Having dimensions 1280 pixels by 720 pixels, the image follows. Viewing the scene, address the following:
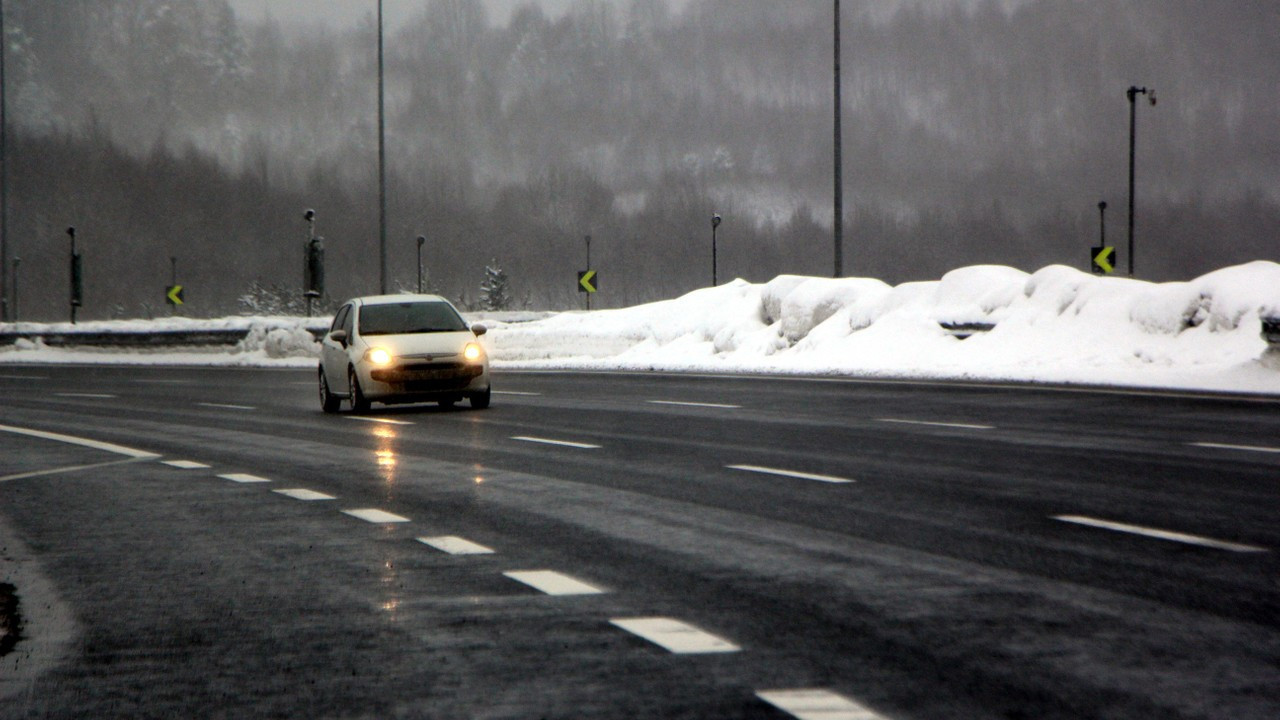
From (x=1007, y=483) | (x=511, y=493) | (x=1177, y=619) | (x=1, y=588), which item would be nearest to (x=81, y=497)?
(x=511, y=493)

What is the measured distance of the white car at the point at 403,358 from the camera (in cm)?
2233

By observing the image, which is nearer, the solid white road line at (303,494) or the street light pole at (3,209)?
the solid white road line at (303,494)

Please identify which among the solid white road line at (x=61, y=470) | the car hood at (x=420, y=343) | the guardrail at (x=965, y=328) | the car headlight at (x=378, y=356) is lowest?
the solid white road line at (x=61, y=470)

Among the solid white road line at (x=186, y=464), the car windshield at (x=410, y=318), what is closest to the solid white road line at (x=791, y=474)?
the solid white road line at (x=186, y=464)

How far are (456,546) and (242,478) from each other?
484 cm

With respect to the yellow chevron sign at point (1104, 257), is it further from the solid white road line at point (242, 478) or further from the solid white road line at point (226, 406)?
the solid white road line at point (242, 478)

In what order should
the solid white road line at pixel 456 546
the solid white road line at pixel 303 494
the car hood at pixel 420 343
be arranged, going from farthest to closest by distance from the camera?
the car hood at pixel 420 343 < the solid white road line at pixel 303 494 < the solid white road line at pixel 456 546

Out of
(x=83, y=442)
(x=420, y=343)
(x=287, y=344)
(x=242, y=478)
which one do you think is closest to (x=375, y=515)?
(x=242, y=478)

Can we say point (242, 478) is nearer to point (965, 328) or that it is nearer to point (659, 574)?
point (659, 574)

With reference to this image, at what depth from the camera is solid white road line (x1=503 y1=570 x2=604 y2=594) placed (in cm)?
771

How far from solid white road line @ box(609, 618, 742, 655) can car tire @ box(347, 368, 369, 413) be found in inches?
629

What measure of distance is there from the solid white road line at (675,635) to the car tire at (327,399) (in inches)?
662

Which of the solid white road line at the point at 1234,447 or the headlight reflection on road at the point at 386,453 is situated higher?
the solid white road line at the point at 1234,447

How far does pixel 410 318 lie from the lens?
23.6m
